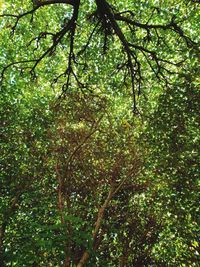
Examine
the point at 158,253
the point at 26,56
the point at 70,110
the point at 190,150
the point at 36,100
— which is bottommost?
the point at 158,253

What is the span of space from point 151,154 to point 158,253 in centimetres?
900

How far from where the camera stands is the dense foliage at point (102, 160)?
46.6ft

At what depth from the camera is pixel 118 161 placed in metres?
16.4

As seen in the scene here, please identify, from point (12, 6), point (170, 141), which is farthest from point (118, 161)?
point (12, 6)

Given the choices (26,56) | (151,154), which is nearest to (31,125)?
(26,56)

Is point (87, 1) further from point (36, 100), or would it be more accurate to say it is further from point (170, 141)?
point (170, 141)

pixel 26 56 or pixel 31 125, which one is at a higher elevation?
pixel 26 56

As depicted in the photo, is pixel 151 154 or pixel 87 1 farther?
pixel 87 1

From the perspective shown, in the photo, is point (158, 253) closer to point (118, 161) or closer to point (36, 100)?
point (118, 161)

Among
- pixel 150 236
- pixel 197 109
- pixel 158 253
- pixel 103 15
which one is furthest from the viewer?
pixel 158 253

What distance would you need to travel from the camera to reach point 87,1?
20172 millimetres

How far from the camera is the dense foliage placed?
46.6ft

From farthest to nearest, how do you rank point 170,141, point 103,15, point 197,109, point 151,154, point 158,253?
point 158,253 → point 151,154 → point 170,141 → point 197,109 → point 103,15

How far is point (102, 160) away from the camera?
657 inches
